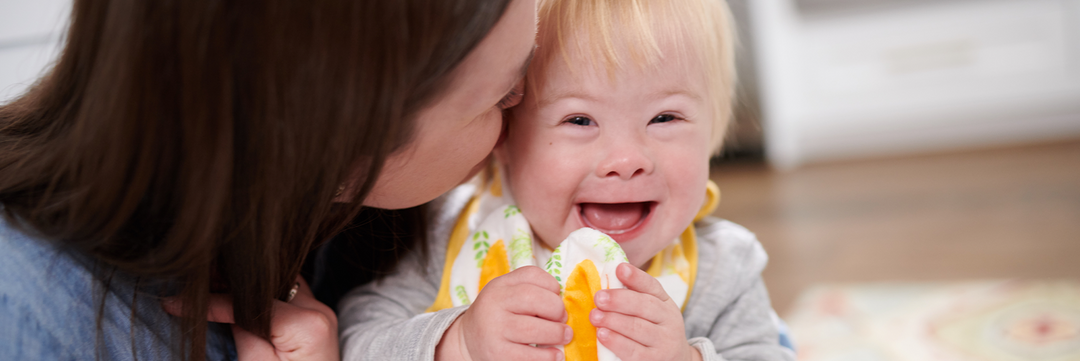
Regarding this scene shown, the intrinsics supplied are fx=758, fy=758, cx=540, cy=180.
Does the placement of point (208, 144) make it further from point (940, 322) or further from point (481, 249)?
point (940, 322)

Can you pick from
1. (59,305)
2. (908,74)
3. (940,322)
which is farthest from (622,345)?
(908,74)

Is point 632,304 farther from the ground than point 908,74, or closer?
farther from the ground

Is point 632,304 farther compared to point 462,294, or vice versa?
point 462,294

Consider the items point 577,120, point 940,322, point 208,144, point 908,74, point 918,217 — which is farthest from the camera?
point 908,74

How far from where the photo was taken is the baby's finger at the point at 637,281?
64 cm

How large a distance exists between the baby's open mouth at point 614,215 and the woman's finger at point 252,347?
1.06ft

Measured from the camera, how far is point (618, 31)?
0.72 m

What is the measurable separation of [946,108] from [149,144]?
10.9ft

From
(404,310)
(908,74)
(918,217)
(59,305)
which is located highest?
(59,305)

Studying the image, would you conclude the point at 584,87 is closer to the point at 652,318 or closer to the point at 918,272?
the point at 652,318

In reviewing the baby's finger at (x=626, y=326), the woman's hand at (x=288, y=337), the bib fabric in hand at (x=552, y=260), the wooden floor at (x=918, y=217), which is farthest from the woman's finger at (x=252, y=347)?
the wooden floor at (x=918, y=217)

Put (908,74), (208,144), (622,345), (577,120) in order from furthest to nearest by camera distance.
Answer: (908,74) → (577,120) → (622,345) → (208,144)

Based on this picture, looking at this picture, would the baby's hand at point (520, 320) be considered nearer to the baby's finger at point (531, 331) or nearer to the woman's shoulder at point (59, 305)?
the baby's finger at point (531, 331)

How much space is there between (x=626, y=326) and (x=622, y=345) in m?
0.02
